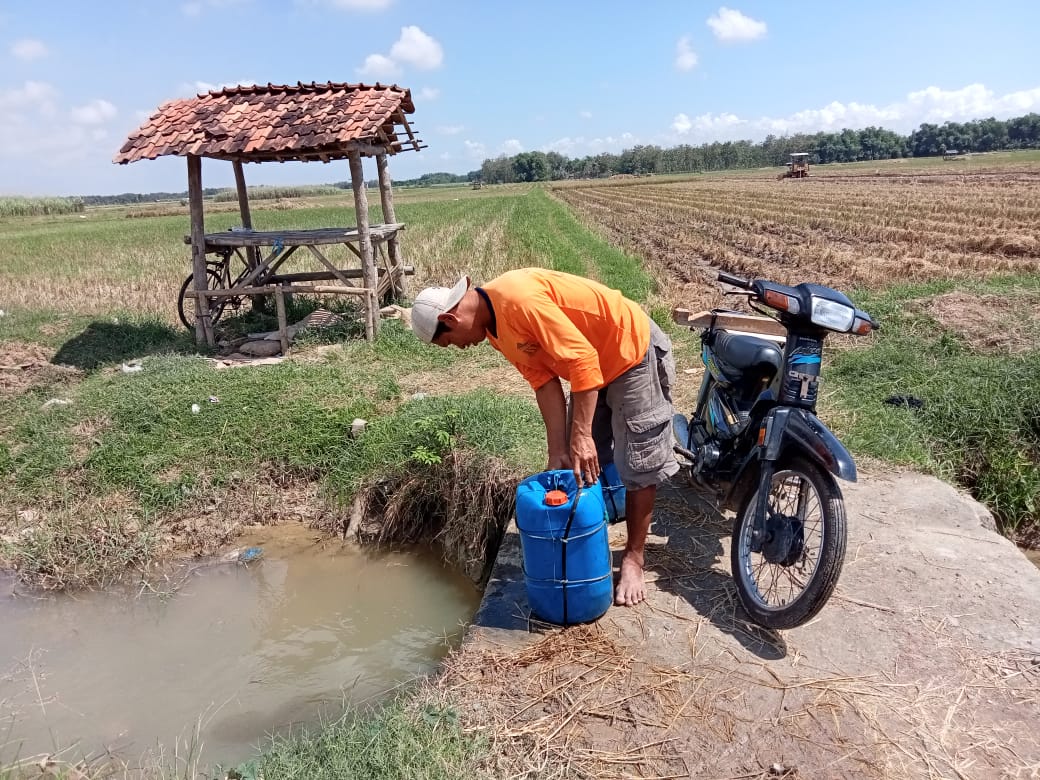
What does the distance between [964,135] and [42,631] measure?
352ft

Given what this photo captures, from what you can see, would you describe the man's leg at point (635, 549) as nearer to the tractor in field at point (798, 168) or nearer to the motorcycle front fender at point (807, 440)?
the motorcycle front fender at point (807, 440)

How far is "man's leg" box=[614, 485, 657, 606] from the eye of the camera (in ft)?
10.2

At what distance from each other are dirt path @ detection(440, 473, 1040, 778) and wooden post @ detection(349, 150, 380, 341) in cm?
546

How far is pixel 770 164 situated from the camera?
4166 inches

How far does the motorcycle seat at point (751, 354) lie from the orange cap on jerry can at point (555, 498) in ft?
4.36

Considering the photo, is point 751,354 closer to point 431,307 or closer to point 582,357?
point 582,357

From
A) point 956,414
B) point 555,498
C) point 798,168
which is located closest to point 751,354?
point 555,498

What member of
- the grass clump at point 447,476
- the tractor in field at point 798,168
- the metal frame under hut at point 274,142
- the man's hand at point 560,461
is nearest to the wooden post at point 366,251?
the metal frame under hut at point 274,142

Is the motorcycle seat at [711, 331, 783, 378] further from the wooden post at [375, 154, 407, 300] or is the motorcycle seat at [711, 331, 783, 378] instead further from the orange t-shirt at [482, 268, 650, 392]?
the wooden post at [375, 154, 407, 300]

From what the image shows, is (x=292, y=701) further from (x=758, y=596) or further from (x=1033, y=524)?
(x=1033, y=524)

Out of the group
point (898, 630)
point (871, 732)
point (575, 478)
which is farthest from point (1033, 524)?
point (575, 478)

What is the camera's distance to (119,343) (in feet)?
27.5

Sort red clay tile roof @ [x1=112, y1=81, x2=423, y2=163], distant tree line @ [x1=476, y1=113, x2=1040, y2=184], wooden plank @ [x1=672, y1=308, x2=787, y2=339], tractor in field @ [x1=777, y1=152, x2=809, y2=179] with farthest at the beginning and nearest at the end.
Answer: distant tree line @ [x1=476, y1=113, x2=1040, y2=184]
tractor in field @ [x1=777, y1=152, x2=809, y2=179]
red clay tile roof @ [x1=112, y1=81, x2=423, y2=163]
wooden plank @ [x1=672, y1=308, x2=787, y2=339]

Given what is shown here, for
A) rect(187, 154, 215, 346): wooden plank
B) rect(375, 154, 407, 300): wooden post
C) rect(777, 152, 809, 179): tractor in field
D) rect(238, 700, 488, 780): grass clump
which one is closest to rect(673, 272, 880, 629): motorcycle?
rect(238, 700, 488, 780): grass clump
